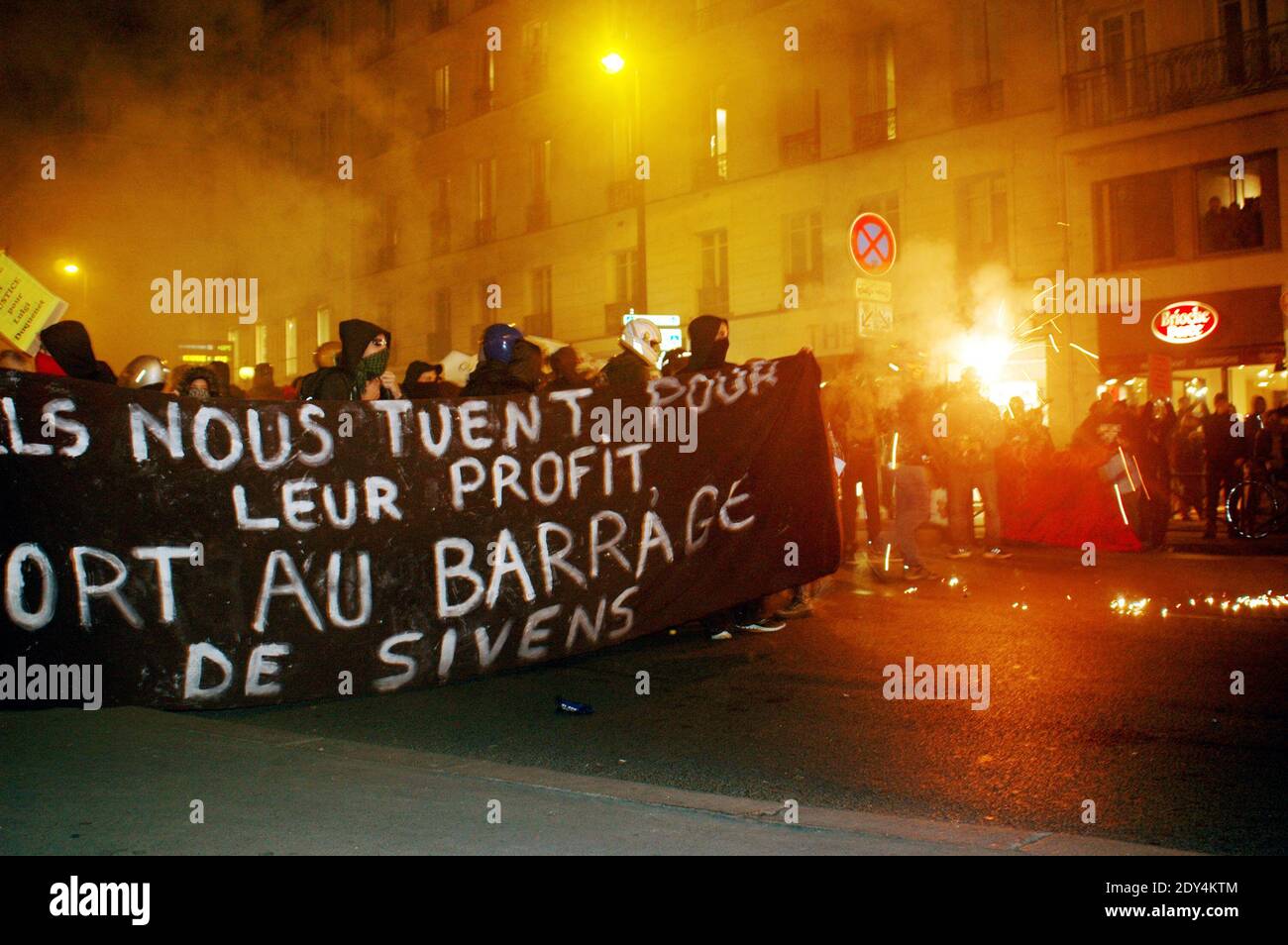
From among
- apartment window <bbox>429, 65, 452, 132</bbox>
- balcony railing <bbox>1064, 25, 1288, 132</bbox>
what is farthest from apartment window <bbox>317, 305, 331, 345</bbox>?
balcony railing <bbox>1064, 25, 1288, 132</bbox>

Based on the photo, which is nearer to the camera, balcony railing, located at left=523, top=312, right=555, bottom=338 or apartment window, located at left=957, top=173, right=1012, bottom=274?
apartment window, located at left=957, top=173, right=1012, bottom=274

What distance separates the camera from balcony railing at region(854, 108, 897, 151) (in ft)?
71.0

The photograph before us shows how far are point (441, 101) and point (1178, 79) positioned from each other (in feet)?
57.5

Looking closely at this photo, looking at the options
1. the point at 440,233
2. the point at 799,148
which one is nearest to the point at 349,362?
the point at 799,148

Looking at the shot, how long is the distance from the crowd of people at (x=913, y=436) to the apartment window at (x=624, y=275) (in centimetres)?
1438

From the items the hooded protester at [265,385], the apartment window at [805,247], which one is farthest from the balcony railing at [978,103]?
the hooded protester at [265,385]

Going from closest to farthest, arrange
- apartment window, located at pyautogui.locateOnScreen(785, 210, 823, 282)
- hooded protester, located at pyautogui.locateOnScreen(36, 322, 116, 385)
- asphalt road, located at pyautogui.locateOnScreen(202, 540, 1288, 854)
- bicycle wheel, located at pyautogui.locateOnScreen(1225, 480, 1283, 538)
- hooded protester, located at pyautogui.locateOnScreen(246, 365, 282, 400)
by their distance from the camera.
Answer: asphalt road, located at pyautogui.locateOnScreen(202, 540, 1288, 854), hooded protester, located at pyautogui.locateOnScreen(36, 322, 116, 385), hooded protester, located at pyautogui.locateOnScreen(246, 365, 282, 400), bicycle wheel, located at pyautogui.locateOnScreen(1225, 480, 1283, 538), apartment window, located at pyautogui.locateOnScreen(785, 210, 823, 282)

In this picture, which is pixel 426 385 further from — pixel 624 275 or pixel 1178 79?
pixel 624 275

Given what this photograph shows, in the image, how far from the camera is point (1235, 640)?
6062mm

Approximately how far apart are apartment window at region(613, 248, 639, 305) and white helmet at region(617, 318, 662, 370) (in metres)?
20.2

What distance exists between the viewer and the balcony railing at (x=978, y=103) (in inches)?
790

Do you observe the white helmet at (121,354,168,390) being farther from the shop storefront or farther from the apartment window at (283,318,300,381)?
the apartment window at (283,318,300,381)

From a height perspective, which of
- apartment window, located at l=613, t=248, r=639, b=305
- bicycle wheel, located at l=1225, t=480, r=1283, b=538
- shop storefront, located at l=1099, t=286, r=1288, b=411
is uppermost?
apartment window, located at l=613, t=248, r=639, b=305

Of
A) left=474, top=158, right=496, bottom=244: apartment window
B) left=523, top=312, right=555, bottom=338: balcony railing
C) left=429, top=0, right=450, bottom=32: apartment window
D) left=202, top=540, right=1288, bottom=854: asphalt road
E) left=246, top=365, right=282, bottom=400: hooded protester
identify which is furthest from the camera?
left=474, top=158, right=496, bottom=244: apartment window
